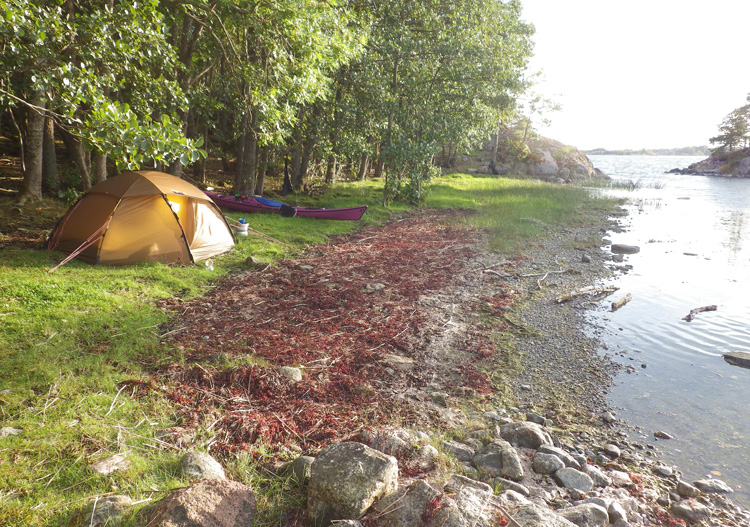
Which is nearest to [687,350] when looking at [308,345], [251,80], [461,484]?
[461,484]

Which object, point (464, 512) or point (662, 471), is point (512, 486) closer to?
point (464, 512)

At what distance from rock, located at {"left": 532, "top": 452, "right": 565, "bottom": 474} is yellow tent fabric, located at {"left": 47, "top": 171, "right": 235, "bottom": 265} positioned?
878 cm

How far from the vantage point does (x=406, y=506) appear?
3.55 m

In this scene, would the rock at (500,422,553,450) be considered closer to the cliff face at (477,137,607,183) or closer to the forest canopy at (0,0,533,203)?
the forest canopy at (0,0,533,203)

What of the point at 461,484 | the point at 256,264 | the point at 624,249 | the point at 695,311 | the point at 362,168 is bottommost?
the point at 461,484

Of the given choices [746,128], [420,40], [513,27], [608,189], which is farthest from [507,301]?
[746,128]

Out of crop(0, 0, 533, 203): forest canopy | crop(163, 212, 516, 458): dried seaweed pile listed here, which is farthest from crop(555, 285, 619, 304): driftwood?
crop(0, 0, 533, 203): forest canopy

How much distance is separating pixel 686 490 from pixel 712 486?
15.9 inches

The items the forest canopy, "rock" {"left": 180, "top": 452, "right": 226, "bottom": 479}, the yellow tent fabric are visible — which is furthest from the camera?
the yellow tent fabric

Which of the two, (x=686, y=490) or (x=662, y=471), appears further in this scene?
(x=662, y=471)

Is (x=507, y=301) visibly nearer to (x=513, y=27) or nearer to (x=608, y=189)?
(x=513, y=27)

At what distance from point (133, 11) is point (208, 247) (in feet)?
17.4

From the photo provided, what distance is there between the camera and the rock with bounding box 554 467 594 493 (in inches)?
178

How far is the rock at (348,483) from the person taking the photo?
11.7 feet
